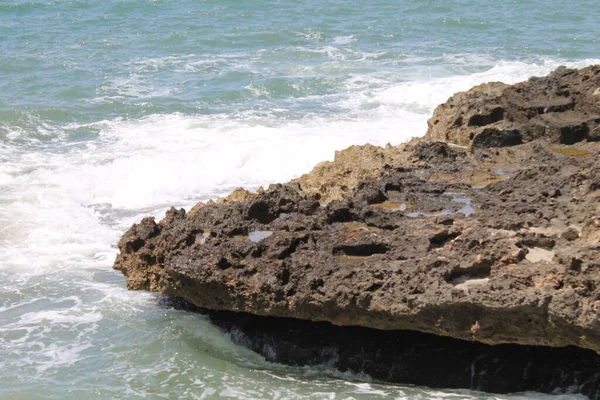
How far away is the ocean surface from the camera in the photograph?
8.16 meters

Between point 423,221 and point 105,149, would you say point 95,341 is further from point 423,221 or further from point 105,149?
point 105,149

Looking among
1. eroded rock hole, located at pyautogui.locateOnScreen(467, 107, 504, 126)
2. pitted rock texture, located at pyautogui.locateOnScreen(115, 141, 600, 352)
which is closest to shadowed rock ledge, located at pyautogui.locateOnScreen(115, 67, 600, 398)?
pitted rock texture, located at pyautogui.locateOnScreen(115, 141, 600, 352)

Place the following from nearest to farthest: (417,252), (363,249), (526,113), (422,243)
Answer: (417,252)
(422,243)
(363,249)
(526,113)

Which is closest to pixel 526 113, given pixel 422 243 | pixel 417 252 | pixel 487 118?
pixel 487 118

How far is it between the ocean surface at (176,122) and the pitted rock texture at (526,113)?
4.01m

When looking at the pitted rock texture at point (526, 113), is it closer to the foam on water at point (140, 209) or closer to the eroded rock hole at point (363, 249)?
the eroded rock hole at point (363, 249)

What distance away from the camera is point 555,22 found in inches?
1117

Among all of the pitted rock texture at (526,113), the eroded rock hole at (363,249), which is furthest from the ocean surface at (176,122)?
the pitted rock texture at (526,113)

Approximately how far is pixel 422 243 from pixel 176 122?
10.8m

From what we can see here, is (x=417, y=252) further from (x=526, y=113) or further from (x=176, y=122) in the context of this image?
(x=176, y=122)

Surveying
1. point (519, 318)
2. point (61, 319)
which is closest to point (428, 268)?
point (519, 318)

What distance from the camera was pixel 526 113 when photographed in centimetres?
1085

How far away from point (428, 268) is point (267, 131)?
9.79 m

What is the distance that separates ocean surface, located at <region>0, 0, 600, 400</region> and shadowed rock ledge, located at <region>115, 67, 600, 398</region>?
0.69 m
